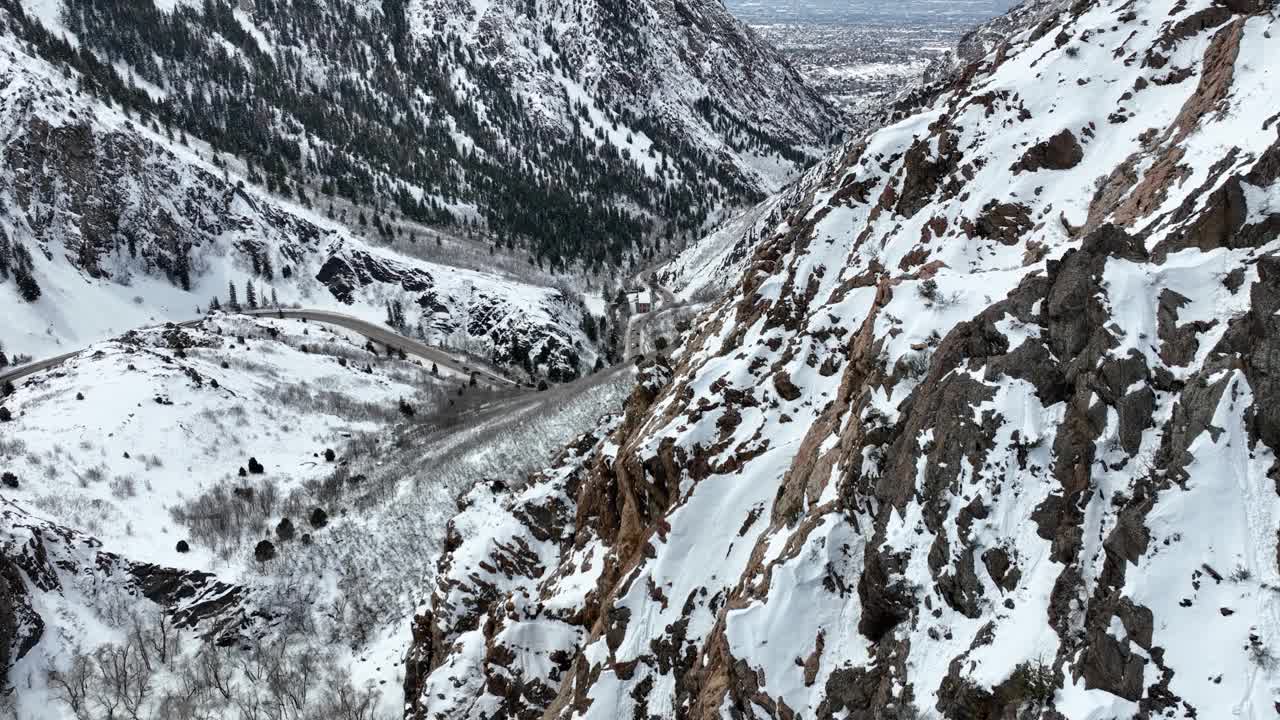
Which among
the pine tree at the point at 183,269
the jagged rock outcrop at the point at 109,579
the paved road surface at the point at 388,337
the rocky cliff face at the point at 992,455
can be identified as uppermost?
the rocky cliff face at the point at 992,455

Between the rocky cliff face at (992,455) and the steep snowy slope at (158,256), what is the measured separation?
122 metres

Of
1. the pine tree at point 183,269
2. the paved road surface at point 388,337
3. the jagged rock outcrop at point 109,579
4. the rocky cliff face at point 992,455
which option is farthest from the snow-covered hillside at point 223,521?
the pine tree at point 183,269

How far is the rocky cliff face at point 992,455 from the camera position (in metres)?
18.0

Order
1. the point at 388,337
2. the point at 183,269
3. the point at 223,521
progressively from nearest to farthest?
the point at 223,521
the point at 388,337
the point at 183,269

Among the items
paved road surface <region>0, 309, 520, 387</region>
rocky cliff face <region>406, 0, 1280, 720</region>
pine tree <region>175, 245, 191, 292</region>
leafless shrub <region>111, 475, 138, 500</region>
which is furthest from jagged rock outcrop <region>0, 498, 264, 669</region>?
pine tree <region>175, 245, 191, 292</region>

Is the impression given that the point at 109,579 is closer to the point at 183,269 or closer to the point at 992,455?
the point at 992,455

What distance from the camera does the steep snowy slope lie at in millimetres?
155250

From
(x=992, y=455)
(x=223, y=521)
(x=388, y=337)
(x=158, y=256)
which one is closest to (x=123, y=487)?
(x=223, y=521)

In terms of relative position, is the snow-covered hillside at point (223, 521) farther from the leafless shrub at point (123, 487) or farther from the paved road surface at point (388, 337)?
the paved road surface at point (388, 337)

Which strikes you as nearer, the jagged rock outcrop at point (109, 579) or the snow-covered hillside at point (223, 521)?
Answer: the snow-covered hillside at point (223, 521)

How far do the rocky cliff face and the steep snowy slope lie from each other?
122 metres

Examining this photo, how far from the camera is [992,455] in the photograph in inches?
884

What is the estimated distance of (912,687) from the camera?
20.6 metres

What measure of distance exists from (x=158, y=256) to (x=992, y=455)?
198392 millimetres
